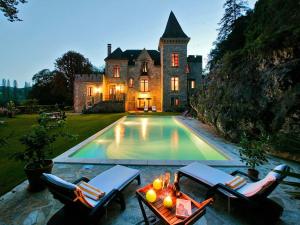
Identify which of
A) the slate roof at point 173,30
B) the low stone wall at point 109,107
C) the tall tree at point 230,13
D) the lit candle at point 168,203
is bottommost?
the lit candle at point 168,203

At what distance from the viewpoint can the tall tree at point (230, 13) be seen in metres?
32.7

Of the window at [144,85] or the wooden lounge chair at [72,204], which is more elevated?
the window at [144,85]

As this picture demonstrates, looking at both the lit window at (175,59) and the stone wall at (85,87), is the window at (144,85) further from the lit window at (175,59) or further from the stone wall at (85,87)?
the stone wall at (85,87)

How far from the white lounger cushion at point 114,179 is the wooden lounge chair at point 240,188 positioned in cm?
108

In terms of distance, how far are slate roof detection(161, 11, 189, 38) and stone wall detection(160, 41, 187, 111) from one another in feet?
4.13

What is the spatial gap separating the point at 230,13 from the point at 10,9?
32.9 meters

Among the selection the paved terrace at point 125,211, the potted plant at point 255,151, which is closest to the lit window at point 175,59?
the potted plant at point 255,151

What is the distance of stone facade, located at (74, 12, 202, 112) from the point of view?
29.8 metres

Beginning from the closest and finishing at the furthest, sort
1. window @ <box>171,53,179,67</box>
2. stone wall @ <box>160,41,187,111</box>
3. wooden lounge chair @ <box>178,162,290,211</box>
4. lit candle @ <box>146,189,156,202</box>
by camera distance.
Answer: lit candle @ <box>146,189,156,202</box> → wooden lounge chair @ <box>178,162,290,211</box> → stone wall @ <box>160,41,187,111</box> → window @ <box>171,53,179,67</box>

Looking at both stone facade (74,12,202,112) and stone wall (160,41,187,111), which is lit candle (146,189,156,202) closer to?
stone facade (74,12,202,112)

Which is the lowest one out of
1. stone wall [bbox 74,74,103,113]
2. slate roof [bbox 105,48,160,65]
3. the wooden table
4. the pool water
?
the pool water

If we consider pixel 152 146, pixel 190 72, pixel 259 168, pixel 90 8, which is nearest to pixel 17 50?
pixel 90 8

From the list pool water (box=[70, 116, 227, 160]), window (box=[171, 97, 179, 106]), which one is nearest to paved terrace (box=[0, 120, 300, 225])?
pool water (box=[70, 116, 227, 160])

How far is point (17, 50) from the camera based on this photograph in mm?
75438
